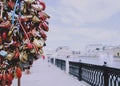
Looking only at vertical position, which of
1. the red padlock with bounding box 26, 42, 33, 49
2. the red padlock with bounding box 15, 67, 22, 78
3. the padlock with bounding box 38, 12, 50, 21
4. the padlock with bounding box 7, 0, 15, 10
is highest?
the padlock with bounding box 7, 0, 15, 10

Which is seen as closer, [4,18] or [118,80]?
[4,18]

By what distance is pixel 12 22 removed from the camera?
2287 millimetres

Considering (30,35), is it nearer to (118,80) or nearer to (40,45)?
(40,45)

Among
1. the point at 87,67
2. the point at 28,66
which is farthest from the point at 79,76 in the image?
the point at 28,66

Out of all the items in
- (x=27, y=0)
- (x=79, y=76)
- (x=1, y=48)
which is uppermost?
(x=27, y=0)

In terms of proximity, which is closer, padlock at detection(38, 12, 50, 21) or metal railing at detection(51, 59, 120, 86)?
padlock at detection(38, 12, 50, 21)

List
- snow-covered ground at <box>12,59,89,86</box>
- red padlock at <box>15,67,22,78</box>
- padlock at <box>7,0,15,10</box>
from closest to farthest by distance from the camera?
red padlock at <box>15,67,22,78</box>
padlock at <box>7,0,15,10</box>
snow-covered ground at <box>12,59,89,86</box>

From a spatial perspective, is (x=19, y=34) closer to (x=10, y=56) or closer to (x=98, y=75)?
(x=10, y=56)

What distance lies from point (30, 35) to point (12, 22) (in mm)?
186

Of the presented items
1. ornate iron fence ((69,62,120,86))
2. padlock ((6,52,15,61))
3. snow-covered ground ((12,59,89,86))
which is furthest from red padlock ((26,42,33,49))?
snow-covered ground ((12,59,89,86))

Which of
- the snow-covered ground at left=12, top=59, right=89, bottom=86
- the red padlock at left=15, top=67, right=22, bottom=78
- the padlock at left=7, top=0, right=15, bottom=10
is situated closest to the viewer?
the red padlock at left=15, top=67, right=22, bottom=78

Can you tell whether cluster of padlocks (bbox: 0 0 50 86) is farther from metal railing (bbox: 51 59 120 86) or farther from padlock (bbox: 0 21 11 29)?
metal railing (bbox: 51 59 120 86)

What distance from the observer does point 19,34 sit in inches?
90.8

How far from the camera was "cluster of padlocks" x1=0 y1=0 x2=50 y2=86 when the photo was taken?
7.45 feet
